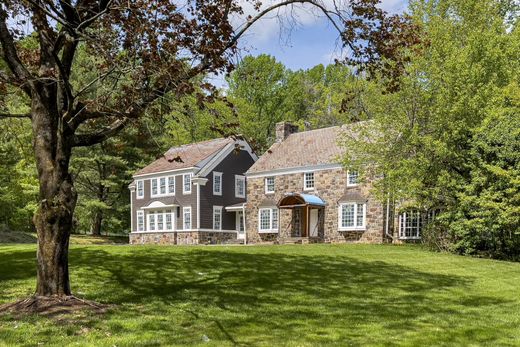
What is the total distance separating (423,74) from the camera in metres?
23.7

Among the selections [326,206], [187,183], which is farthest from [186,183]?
[326,206]

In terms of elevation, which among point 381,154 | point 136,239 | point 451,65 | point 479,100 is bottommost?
point 136,239

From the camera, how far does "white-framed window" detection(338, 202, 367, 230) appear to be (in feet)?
95.3

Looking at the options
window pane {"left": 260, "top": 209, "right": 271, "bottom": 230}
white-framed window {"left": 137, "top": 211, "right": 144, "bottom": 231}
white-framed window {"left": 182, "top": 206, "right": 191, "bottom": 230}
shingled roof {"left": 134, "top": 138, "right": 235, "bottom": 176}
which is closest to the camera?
window pane {"left": 260, "top": 209, "right": 271, "bottom": 230}

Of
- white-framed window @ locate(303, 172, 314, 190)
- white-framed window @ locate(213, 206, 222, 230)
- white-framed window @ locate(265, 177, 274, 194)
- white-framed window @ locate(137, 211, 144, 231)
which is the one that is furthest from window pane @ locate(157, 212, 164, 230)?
white-framed window @ locate(303, 172, 314, 190)

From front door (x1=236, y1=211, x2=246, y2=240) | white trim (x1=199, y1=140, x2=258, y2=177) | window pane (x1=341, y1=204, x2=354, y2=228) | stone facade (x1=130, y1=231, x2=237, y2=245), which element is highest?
white trim (x1=199, y1=140, x2=258, y2=177)

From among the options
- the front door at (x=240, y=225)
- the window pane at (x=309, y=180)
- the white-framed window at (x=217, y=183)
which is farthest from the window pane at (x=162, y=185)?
the window pane at (x=309, y=180)

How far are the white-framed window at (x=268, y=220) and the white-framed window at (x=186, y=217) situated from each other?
17.4ft

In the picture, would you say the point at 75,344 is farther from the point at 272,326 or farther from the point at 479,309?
the point at 479,309

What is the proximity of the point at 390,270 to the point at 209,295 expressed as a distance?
674cm

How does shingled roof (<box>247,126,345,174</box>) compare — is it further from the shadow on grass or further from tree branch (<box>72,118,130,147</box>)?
tree branch (<box>72,118,130,147</box>)

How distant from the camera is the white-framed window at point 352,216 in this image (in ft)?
95.3

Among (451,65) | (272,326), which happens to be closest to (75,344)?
(272,326)

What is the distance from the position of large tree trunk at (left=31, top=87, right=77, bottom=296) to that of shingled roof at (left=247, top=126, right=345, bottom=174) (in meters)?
22.5
